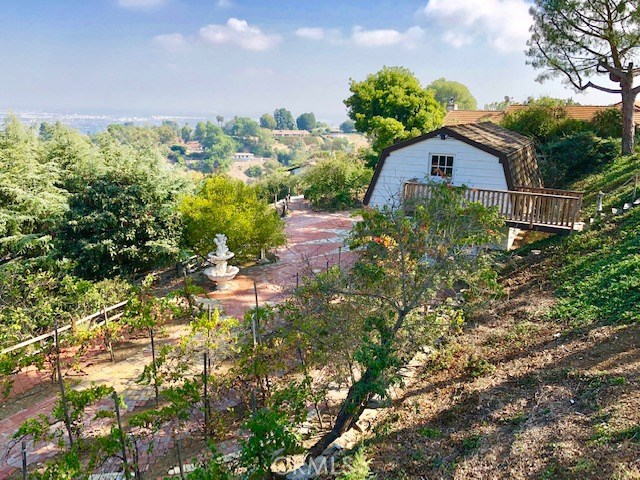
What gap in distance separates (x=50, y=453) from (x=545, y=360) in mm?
6835

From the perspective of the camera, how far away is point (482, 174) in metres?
11.8

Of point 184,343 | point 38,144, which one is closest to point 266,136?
point 38,144

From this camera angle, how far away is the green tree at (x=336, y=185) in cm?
2198

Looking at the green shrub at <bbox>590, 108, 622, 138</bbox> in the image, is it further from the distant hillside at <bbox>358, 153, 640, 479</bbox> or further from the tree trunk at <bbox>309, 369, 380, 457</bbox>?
the tree trunk at <bbox>309, 369, 380, 457</bbox>

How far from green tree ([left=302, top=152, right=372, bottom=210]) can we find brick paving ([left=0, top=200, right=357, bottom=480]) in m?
5.71

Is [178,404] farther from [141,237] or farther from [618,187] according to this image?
[618,187]

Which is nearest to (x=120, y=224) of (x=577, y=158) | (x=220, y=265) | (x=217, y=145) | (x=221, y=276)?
(x=220, y=265)

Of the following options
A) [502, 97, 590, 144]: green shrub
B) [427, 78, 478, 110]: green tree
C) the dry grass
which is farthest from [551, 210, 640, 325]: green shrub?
[427, 78, 478, 110]: green tree

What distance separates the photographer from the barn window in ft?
40.0

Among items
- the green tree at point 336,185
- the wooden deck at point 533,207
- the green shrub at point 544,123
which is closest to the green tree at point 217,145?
the green tree at point 336,185

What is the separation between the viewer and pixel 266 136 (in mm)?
152375

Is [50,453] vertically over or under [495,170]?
under

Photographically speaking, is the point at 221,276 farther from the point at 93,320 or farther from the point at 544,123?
the point at 544,123

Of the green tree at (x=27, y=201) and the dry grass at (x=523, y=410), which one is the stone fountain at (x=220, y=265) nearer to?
the green tree at (x=27, y=201)
